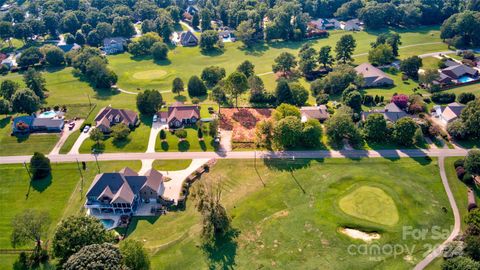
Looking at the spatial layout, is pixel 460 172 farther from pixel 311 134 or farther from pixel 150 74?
pixel 150 74

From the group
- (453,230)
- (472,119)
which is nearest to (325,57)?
(472,119)

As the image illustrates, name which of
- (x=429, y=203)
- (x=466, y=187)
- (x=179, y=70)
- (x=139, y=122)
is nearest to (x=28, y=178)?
(x=139, y=122)

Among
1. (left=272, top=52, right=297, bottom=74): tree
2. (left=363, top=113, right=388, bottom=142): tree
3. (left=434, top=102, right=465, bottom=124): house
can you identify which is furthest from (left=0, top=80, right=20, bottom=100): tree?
(left=434, top=102, right=465, bottom=124): house

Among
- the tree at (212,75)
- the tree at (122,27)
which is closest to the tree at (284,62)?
the tree at (212,75)

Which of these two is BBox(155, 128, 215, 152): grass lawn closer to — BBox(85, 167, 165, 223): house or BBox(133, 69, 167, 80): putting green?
BBox(85, 167, 165, 223): house

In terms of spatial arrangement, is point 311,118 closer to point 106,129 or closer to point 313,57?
point 313,57

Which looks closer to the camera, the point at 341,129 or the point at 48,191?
the point at 48,191
